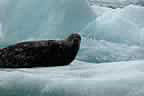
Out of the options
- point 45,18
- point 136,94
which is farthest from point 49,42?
point 45,18

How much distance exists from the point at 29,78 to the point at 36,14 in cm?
556

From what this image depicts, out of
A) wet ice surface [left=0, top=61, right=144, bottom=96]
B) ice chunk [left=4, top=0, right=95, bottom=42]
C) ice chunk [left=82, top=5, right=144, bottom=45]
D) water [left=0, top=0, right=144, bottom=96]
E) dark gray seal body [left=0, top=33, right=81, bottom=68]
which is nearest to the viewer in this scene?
wet ice surface [left=0, top=61, right=144, bottom=96]

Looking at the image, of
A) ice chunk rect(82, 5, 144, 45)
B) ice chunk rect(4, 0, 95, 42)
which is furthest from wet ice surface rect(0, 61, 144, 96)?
ice chunk rect(4, 0, 95, 42)

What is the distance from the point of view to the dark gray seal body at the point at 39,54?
173 inches

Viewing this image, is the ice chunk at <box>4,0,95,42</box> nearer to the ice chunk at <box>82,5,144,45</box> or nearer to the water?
the water

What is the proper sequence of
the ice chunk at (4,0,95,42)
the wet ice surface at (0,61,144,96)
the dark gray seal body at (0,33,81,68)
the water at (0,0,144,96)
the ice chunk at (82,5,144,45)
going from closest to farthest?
the wet ice surface at (0,61,144,96), the dark gray seal body at (0,33,81,68), the water at (0,0,144,96), the ice chunk at (82,5,144,45), the ice chunk at (4,0,95,42)

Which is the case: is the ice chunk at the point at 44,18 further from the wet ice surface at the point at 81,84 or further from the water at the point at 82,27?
the wet ice surface at the point at 81,84

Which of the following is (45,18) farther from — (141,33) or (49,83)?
(49,83)

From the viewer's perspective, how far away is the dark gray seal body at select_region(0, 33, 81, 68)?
4.39 meters

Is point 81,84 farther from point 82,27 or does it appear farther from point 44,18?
point 44,18

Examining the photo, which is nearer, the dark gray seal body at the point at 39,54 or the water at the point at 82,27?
the dark gray seal body at the point at 39,54

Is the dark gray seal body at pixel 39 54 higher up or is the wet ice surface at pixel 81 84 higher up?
the wet ice surface at pixel 81 84

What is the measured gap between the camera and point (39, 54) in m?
4.45

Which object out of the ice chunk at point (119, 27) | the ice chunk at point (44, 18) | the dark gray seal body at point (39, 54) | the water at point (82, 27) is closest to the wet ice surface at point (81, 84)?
the dark gray seal body at point (39, 54)
